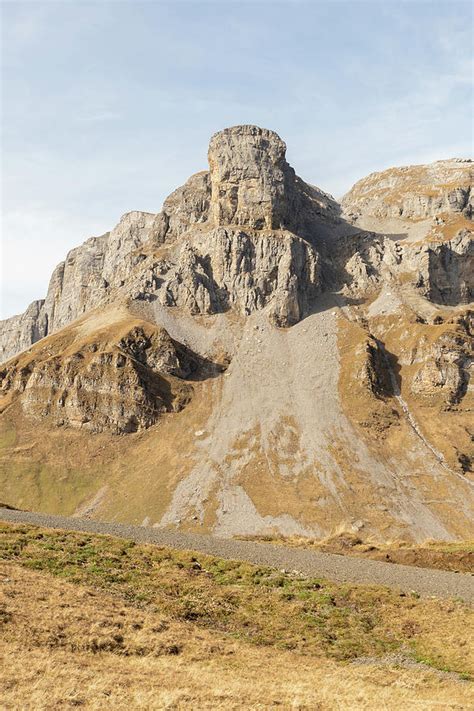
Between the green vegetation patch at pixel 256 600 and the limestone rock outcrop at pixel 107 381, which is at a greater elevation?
the limestone rock outcrop at pixel 107 381

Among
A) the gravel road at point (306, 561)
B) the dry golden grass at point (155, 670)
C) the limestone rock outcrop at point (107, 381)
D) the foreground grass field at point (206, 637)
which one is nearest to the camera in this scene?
the dry golden grass at point (155, 670)

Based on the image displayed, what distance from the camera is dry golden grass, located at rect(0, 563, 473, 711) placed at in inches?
641

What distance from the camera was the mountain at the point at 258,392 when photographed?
113062 mm

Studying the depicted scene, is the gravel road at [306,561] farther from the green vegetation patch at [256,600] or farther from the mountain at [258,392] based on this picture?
the mountain at [258,392]

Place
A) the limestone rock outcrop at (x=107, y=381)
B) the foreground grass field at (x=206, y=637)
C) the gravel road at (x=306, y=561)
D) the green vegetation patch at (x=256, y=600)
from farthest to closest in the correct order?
1. the limestone rock outcrop at (x=107, y=381)
2. the gravel road at (x=306, y=561)
3. the green vegetation patch at (x=256, y=600)
4. the foreground grass field at (x=206, y=637)

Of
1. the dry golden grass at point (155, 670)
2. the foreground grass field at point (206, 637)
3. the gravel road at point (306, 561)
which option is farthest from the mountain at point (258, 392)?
the dry golden grass at point (155, 670)

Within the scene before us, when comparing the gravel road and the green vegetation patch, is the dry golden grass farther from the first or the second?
the gravel road

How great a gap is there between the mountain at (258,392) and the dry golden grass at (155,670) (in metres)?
76.5

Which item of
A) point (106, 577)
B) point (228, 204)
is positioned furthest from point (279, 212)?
point (106, 577)

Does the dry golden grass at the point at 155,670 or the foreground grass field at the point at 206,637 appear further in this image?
the foreground grass field at the point at 206,637

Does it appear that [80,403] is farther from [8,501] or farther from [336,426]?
[336,426]

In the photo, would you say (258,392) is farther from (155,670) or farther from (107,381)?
(155,670)

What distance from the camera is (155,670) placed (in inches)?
733

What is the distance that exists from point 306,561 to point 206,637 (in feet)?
47.1
